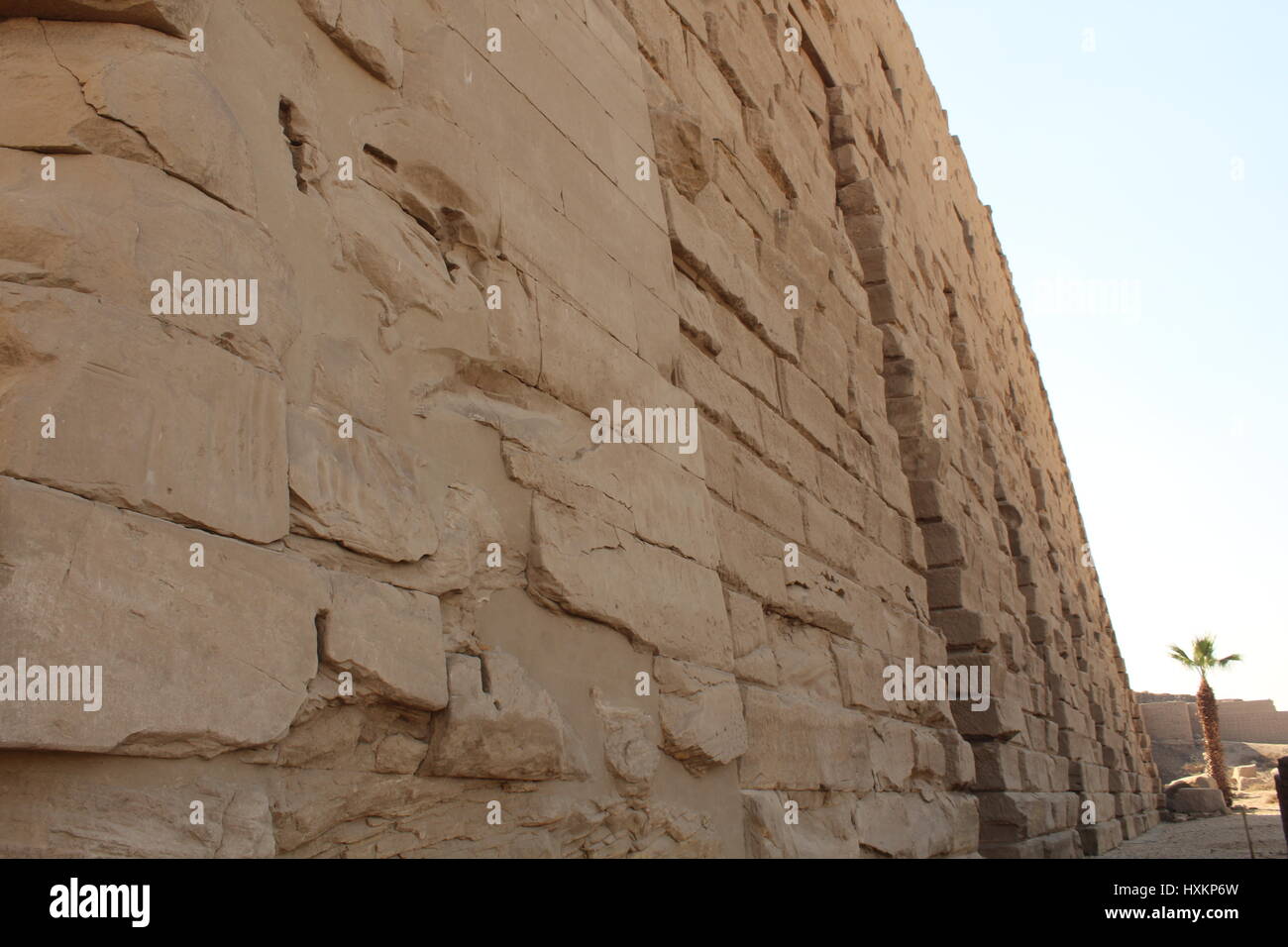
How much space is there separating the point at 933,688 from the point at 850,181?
2.79 m

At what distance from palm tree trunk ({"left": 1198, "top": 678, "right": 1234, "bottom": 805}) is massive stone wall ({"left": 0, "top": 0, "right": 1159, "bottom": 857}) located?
70.9 feet

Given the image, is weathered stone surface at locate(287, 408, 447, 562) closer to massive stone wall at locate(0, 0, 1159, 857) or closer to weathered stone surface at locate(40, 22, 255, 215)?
massive stone wall at locate(0, 0, 1159, 857)

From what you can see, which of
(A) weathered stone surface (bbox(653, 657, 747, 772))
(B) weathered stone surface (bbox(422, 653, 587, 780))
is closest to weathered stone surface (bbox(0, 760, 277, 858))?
(B) weathered stone surface (bbox(422, 653, 587, 780))

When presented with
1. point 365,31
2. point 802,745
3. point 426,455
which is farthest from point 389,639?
point 802,745

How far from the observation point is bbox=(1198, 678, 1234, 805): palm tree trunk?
2298 cm

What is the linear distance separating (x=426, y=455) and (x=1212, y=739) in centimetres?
2597

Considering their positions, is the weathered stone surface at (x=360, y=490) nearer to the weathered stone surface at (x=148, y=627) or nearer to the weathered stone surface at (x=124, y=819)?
the weathered stone surface at (x=148, y=627)

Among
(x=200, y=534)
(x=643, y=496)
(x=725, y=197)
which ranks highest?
(x=725, y=197)

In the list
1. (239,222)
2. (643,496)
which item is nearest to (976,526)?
(643,496)

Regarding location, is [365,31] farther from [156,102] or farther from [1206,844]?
[1206,844]

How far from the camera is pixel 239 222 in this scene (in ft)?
5.93

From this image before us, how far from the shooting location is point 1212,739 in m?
24.0

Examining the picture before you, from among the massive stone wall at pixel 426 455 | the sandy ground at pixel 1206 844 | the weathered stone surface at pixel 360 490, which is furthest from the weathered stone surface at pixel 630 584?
the sandy ground at pixel 1206 844
